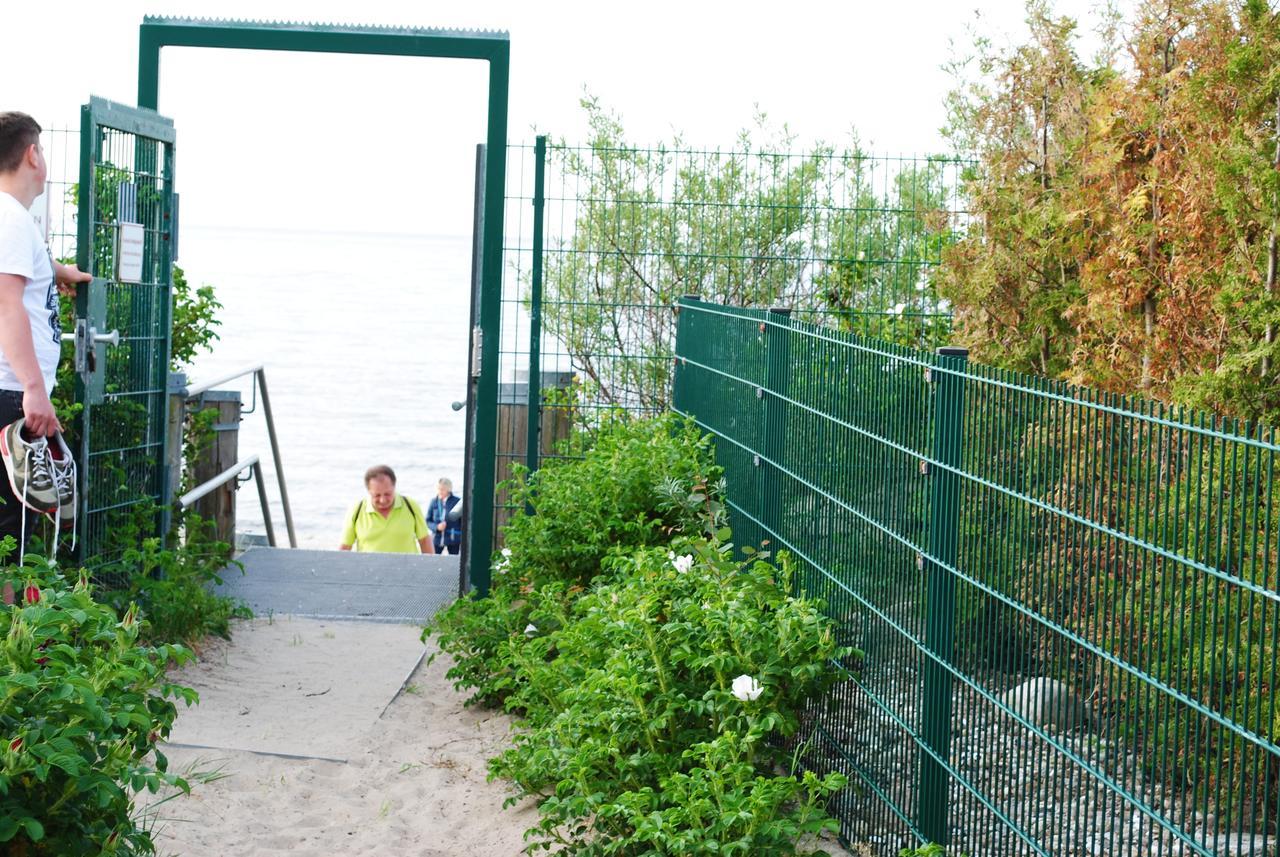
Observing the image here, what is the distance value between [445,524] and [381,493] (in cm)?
159

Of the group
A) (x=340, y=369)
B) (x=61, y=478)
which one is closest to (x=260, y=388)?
(x=61, y=478)

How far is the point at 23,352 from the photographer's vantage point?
4801 millimetres

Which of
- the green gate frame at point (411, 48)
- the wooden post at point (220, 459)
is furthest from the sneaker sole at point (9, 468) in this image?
the wooden post at point (220, 459)

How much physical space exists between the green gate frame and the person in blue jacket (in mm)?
4705

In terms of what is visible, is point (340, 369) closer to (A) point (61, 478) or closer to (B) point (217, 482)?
(B) point (217, 482)

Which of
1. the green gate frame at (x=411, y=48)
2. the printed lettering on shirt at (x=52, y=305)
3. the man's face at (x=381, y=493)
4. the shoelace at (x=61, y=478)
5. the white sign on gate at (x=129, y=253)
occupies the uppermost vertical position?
the green gate frame at (x=411, y=48)

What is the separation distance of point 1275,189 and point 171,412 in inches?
217

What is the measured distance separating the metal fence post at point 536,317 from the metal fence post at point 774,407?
2488 mm

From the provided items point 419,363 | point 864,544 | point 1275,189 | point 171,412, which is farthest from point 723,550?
point 419,363

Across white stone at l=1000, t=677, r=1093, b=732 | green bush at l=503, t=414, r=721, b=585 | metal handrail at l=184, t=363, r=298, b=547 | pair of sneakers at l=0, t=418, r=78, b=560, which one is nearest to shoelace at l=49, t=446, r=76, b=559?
pair of sneakers at l=0, t=418, r=78, b=560

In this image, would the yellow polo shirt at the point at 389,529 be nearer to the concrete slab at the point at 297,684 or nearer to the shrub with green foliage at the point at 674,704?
the concrete slab at the point at 297,684

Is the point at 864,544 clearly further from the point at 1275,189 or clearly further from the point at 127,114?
the point at 127,114

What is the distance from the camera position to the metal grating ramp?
778 cm

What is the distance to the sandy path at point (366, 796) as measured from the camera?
14.6 feet
